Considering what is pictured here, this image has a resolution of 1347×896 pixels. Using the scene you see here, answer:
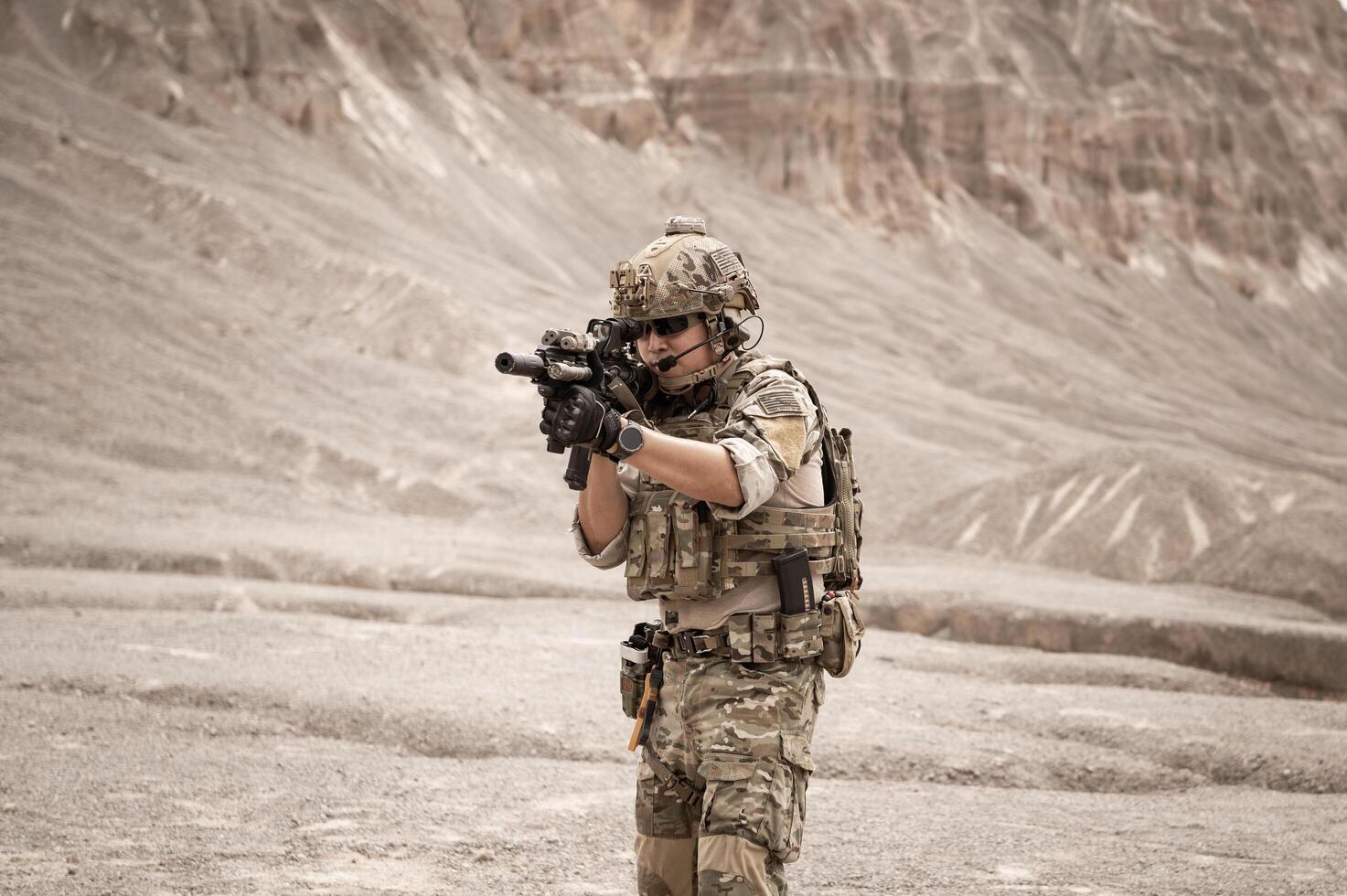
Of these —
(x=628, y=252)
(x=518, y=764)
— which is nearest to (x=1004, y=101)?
(x=628, y=252)

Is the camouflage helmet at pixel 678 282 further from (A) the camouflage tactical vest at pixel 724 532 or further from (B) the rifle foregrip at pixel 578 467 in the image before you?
(B) the rifle foregrip at pixel 578 467

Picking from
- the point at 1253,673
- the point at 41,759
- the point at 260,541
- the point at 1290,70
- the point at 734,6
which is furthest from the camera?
the point at 1290,70

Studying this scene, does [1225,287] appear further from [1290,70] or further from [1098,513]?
[1098,513]

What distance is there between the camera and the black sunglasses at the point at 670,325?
11.4 feet

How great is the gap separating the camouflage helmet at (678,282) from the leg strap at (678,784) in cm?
114

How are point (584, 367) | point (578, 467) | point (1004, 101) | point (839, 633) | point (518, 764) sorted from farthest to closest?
point (1004, 101) → point (518, 764) → point (839, 633) → point (578, 467) → point (584, 367)

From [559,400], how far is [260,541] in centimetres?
1201

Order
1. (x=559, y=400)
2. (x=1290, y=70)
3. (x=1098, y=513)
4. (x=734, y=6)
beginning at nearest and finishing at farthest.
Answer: (x=559, y=400)
(x=1098, y=513)
(x=734, y=6)
(x=1290, y=70)

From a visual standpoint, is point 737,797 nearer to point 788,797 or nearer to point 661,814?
point 788,797

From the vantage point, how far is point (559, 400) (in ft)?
10.2

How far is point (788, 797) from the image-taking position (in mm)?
3248

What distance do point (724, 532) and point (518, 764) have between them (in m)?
3.87

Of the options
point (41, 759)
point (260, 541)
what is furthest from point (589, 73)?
point (41, 759)

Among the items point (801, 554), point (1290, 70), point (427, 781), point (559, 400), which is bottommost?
point (427, 781)
